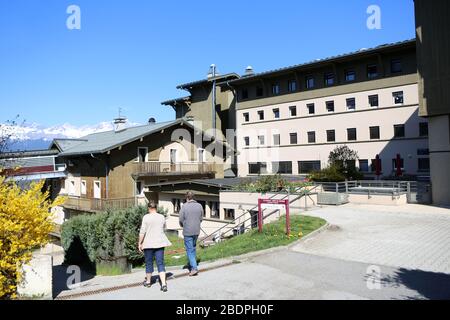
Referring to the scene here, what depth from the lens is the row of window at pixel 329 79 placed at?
30.1 meters

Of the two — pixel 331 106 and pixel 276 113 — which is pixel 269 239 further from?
pixel 276 113

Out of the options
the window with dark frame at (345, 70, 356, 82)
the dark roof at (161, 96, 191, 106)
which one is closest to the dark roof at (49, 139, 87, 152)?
the dark roof at (161, 96, 191, 106)

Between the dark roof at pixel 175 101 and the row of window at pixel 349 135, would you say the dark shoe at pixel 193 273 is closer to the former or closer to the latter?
the row of window at pixel 349 135

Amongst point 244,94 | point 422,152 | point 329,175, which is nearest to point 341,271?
point 329,175

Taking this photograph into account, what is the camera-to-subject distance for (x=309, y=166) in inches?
1407

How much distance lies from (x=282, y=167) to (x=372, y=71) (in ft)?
40.9

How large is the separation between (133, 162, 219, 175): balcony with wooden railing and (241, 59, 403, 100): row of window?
9.82 m

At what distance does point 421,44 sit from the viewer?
2108 centimetres

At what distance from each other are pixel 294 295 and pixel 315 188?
16.5 m

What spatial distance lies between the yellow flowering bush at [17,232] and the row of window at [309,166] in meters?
23.4

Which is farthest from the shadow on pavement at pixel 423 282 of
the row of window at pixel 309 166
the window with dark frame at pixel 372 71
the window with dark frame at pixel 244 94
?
the window with dark frame at pixel 244 94

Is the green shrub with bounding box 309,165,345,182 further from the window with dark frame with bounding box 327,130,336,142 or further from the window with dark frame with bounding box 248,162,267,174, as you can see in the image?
the window with dark frame with bounding box 248,162,267,174
